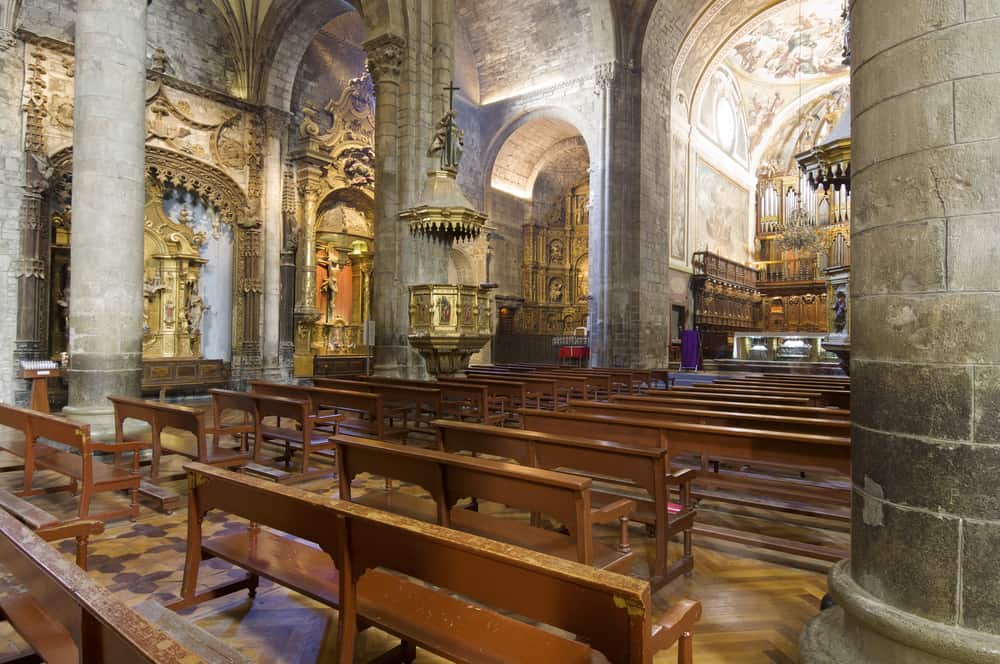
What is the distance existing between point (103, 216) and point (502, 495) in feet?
18.9

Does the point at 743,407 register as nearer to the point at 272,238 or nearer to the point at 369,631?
the point at 369,631

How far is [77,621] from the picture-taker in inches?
61.0

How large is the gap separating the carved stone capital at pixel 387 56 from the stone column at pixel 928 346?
408 inches

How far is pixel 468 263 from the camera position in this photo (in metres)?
20.5

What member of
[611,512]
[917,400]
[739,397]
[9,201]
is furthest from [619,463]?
[9,201]

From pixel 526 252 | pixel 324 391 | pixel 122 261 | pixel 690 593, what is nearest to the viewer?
pixel 690 593

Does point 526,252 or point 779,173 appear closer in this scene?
point 526,252

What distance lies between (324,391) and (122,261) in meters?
2.49

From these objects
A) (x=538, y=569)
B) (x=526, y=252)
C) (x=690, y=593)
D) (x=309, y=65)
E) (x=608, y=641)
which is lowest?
(x=690, y=593)

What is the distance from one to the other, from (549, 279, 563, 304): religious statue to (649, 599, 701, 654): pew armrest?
22340 mm

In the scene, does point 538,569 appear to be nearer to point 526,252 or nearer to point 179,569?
point 179,569

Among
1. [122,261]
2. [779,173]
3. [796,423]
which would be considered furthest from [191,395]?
[779,173]

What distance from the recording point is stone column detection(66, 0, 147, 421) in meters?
6.19

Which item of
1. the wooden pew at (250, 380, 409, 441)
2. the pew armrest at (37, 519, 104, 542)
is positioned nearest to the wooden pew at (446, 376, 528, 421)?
the wooden pew at (250, 380, 409, 441)
